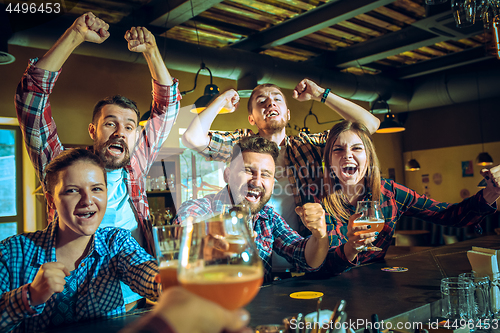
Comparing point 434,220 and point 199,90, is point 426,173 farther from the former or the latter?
point 434,220

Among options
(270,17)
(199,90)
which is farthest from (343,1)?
(199,90)

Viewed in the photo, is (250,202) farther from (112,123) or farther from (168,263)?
(168,263)

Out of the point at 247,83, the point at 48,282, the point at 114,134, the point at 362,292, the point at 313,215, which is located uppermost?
the point at 247,83

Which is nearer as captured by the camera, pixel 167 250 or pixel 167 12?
pixel 167 250

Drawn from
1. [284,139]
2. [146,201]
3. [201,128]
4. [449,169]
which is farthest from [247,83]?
[449,169]

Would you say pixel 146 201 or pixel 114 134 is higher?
pixel 114 134

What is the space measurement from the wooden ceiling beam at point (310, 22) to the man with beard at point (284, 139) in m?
2.06

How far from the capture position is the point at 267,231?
184cm

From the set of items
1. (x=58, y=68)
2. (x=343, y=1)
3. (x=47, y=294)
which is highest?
(x=343, y=1)

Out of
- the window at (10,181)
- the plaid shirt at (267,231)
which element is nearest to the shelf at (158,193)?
the window at (10,181)

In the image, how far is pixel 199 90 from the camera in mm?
6062

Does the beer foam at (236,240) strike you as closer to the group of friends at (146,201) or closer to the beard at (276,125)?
the group of friends at (146,201)

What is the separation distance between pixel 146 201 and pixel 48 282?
1.28 m

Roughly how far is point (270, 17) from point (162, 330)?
4.84 meters
